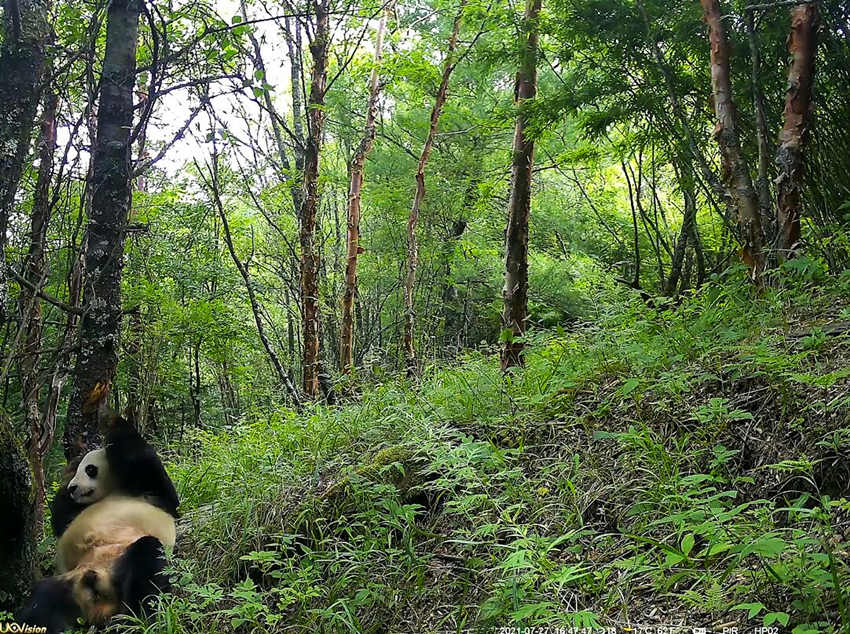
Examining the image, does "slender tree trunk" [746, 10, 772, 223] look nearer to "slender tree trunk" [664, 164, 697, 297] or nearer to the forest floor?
the forest floor

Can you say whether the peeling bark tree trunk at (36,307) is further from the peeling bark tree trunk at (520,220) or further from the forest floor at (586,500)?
the peeling bark tree trunk at (520,220)

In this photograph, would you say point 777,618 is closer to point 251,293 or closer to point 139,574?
point 139,574

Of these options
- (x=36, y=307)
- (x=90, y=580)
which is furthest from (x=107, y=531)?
(x=36, y=307)

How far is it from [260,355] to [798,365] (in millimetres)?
14223

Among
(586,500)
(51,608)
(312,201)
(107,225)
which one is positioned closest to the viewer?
→ (51,608)

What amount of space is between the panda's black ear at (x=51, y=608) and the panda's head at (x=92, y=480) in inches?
14.0

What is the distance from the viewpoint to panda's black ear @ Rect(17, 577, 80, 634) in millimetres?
2244

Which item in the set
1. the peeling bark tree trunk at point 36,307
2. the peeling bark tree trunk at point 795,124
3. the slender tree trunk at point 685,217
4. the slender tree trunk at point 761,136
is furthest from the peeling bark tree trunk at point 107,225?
the slender tree trunk at point 685,217

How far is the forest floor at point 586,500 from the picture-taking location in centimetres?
197

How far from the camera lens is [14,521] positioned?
2.18m

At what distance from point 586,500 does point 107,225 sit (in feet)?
8.97

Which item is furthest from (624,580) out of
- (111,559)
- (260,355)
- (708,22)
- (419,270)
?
(260,355)

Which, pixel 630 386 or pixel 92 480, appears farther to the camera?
pixel 630 386

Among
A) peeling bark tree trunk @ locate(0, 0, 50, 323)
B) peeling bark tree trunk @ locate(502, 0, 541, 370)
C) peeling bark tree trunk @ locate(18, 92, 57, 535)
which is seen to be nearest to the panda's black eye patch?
peeling bark tree trunk @ locate(0, 0, 50, 323)
